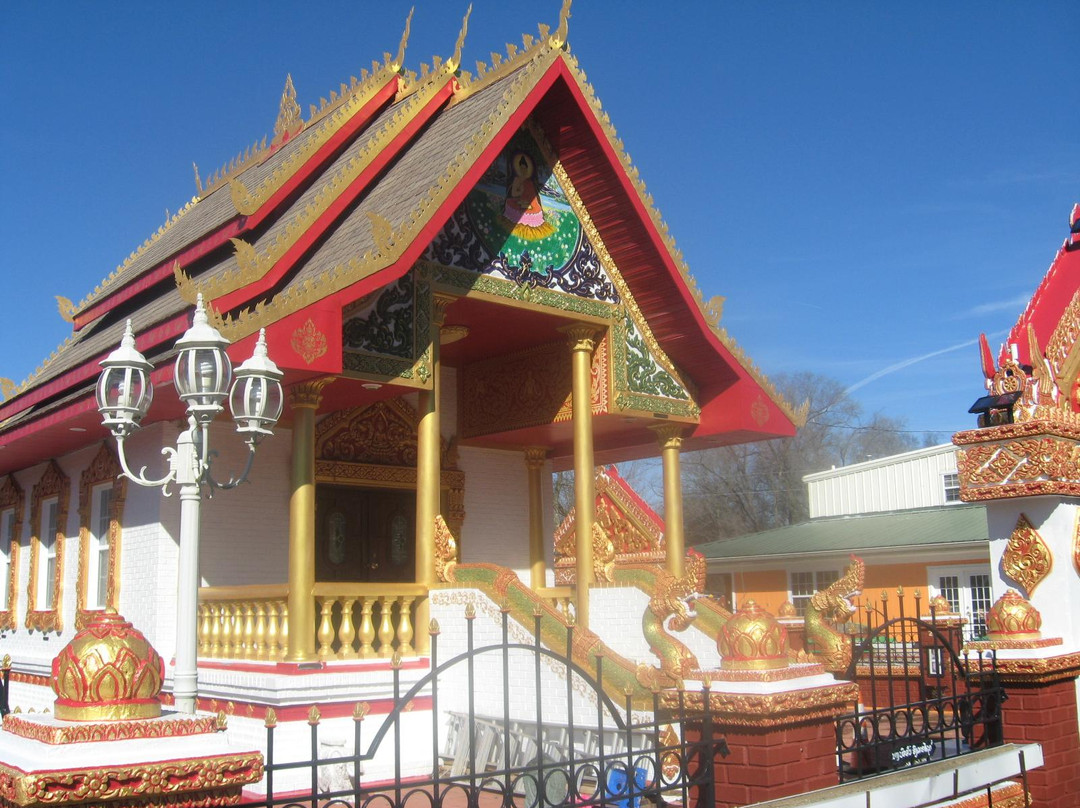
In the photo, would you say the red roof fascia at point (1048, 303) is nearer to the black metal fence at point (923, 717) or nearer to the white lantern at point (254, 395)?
the black metal fence at point (923, 717)

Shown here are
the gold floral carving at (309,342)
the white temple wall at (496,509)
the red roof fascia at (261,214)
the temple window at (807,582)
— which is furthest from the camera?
the temple window at (807,582)

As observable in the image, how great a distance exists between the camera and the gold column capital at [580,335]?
43.1ft

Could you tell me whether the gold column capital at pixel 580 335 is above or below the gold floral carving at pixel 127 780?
above

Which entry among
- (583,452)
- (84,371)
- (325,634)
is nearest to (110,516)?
(84,371)

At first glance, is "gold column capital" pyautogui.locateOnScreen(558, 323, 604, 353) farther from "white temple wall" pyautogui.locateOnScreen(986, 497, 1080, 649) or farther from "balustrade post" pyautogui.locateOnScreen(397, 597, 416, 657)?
"white temple wall" pyautogui.locateOnScreen(986, 497, 1080, 649)

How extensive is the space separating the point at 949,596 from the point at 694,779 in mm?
22387

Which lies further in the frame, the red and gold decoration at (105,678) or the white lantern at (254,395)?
the white lantern at (254,395)

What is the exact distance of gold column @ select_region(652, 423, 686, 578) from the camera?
13.8m

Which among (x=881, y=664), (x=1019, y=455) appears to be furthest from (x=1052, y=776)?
(x=881, y=664)

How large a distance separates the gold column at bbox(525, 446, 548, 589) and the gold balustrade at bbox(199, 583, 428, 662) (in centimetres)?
433

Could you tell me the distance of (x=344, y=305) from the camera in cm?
1033

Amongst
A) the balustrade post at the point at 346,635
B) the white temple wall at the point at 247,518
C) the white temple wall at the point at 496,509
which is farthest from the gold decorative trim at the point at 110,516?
the white temple wall at the point at 496,509

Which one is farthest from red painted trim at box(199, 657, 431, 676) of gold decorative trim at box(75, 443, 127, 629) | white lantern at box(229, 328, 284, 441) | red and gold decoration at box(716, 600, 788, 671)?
red and gold decoration at box(716, 600, 788, 671)

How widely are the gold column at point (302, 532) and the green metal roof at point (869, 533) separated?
59.0 feet
